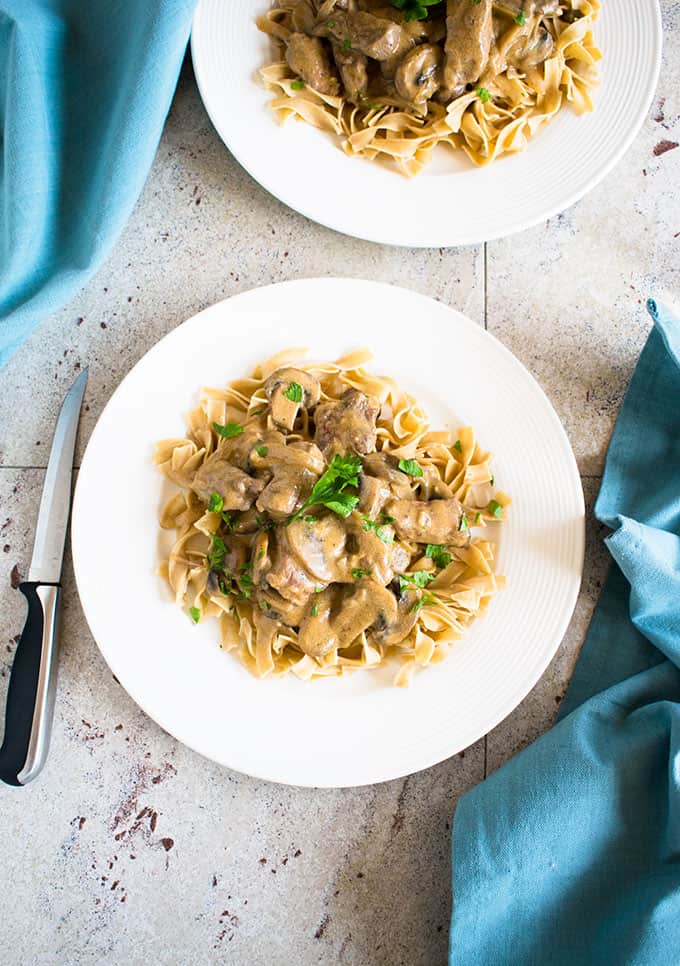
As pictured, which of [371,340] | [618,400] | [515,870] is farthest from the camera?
[618,400]

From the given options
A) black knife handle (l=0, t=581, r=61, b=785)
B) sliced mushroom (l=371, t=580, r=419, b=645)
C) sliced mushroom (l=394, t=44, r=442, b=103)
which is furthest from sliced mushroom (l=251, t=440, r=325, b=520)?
sliced mushroom (l=394, t=44, r=442, b=103)

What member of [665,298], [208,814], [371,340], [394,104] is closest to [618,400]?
[665,298]

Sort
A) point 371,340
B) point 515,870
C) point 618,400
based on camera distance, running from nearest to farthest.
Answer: point 515,870 → point 371,340 → point 618,400

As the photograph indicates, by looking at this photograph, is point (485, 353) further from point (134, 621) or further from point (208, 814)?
point (208, 814)

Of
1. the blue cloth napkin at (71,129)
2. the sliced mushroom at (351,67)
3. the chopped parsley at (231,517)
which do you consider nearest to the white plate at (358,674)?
the chopped parsley at (231,517)

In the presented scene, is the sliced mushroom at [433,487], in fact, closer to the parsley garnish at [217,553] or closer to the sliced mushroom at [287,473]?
the sliced mushroom at [287,473]
